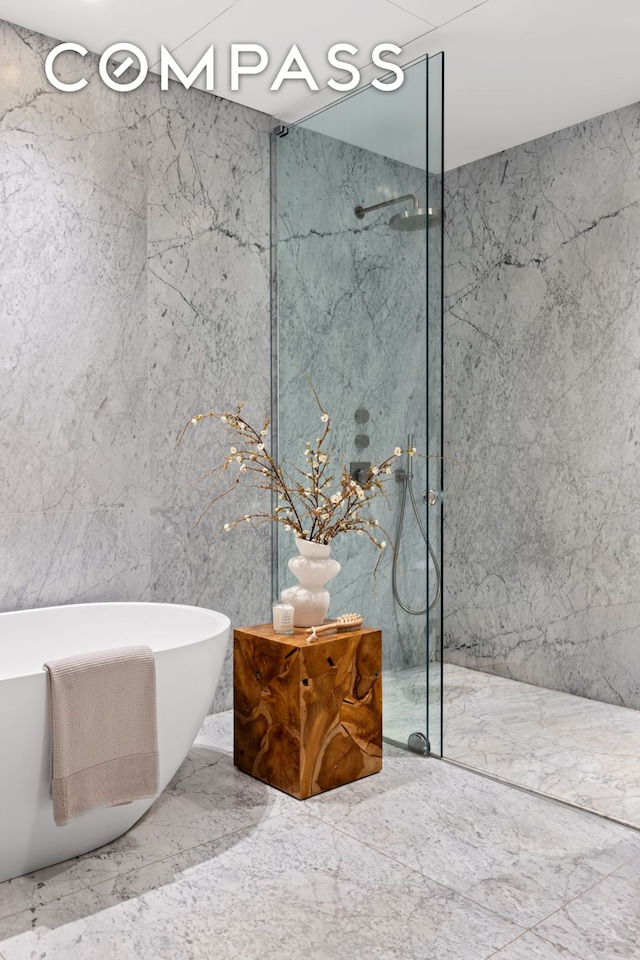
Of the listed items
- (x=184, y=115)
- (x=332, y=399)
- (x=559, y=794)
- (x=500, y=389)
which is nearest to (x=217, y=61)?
(x=184, y=115)

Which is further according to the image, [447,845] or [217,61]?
[217,61]

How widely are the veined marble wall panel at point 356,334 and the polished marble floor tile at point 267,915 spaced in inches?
38.3

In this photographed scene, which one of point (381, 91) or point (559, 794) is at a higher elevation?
point (381, 91)

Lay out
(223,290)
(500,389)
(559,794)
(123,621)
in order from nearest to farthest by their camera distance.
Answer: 1. (559,794)
2. (123,621)
3. (223,290)
4. (500,389)

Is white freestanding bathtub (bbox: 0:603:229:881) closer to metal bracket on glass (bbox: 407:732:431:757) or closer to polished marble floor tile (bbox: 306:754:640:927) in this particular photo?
polished marble floor tile (bbox: 306:754:640:927)

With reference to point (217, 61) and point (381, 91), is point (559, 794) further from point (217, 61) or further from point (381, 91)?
point (217, 61)

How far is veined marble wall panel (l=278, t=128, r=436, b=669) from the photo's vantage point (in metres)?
2.97

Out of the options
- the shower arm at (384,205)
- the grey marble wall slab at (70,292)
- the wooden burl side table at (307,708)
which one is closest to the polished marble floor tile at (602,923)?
the wooden burl side table at (307,708)

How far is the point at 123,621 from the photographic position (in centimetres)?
295

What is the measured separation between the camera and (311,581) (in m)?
2.82

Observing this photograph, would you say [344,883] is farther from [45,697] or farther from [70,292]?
[70,292]

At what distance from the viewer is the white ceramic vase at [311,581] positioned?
2.80 meters

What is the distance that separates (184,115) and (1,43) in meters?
0.77

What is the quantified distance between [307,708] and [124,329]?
1.68 m
